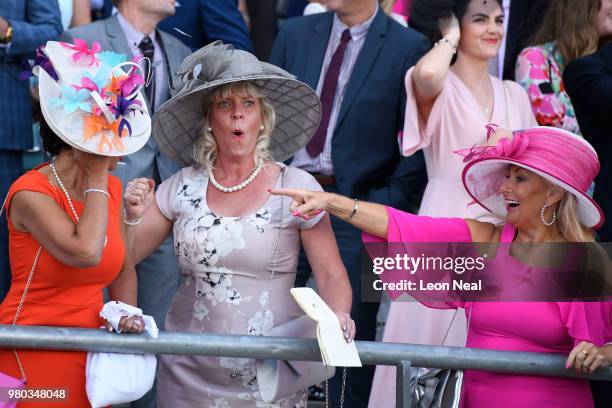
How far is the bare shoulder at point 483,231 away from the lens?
423 centimetres

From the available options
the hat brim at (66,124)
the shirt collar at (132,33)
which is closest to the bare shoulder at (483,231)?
the hat brim at (66,124)

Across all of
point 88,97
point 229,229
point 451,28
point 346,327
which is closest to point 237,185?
point 229,229

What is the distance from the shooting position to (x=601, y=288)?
13.5 feet

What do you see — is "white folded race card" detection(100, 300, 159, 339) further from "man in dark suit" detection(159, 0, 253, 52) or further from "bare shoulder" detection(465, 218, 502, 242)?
"man in dark suit" detection(159, 0, 253, 52)

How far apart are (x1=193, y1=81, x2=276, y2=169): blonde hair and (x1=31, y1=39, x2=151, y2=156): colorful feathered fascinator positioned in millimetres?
483

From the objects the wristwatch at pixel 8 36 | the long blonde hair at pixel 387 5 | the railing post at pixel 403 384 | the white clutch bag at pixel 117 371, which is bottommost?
the white clutch bag at pixel 117 371

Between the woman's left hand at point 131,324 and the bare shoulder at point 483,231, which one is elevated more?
the bare shoulder at point 483,231

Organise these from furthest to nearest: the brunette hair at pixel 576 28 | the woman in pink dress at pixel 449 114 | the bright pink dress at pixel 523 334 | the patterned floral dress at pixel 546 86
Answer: the brunette hair at pixel 576 28
the patterned floral dress at pixel 546 86
the woman in pink dress at pixel 449 114
the bright pink dress at pixel 523 334

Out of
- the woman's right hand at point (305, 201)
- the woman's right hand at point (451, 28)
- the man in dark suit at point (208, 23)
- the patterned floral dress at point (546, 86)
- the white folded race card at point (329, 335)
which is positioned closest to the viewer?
the white folded race card at point (329, 335)

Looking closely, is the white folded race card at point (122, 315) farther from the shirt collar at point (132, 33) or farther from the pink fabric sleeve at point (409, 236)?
the shirt collar at point (132, 33)

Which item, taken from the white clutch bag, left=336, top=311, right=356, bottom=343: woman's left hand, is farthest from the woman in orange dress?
left=336, top=311, right=356, bottom=343: woman's left hand

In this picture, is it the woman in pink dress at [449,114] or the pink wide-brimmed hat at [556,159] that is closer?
the pink wide-brimmed hat at [556,159]

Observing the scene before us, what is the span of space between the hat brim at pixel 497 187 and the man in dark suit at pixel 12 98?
2.35m

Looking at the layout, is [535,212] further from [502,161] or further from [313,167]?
[313,167]
